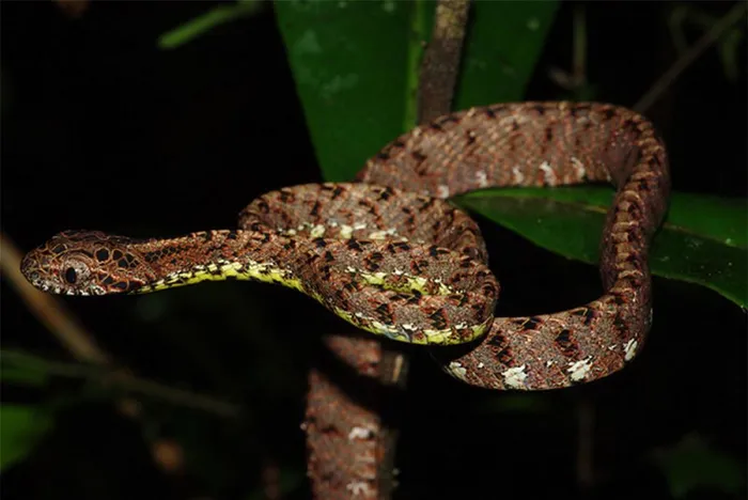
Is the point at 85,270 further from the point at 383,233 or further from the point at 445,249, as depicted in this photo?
the point at 445,249

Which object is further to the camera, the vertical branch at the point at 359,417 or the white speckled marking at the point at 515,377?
the vertical branch at the point at 359,417

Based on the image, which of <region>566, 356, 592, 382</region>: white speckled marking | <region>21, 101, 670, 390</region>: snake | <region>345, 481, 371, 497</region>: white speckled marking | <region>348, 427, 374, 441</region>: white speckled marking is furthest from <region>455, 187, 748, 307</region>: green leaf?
<region>345, 481, 371, 497</region>: white speckled marking

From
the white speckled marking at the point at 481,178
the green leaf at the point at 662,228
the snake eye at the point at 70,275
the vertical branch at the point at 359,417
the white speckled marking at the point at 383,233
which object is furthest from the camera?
the white speckled marking at the point at 481,178

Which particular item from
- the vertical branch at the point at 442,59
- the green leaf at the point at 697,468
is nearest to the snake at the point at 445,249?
the vertical branch at the point at 442,59

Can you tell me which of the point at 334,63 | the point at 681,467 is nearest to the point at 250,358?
the point at 681,467

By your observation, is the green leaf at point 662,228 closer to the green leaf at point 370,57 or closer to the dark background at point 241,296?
the green leaf at point 370,57
